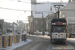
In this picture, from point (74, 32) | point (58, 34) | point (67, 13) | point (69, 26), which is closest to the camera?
point (58, 34)

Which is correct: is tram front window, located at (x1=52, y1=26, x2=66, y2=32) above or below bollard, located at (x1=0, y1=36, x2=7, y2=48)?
above

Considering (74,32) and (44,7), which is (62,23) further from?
(44,7)

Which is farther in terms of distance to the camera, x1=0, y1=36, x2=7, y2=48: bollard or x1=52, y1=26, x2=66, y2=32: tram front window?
x1=52, y1=26, x2=66, y2=32: tram front window

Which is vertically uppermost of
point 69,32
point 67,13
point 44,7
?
point 44,7

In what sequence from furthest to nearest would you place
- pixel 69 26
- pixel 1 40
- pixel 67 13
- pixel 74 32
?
pixel 67 13
pixel 69 26
pixel 74 32
pixel 1 40

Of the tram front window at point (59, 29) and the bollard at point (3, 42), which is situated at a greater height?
the tram front window at point (59, 29)

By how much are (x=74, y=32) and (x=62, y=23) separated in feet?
81.2

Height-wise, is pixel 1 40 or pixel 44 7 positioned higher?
pixel 44 7

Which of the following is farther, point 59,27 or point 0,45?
point 59,27

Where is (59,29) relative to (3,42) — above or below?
above

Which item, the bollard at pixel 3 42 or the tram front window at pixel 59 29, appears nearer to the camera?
the bollard at pixel 3 42

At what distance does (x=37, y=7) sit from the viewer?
Answer: 10806 cm

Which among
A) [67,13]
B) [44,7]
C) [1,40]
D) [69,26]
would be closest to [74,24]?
[69,26]

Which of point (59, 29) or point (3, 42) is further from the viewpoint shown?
point (59, 29)
